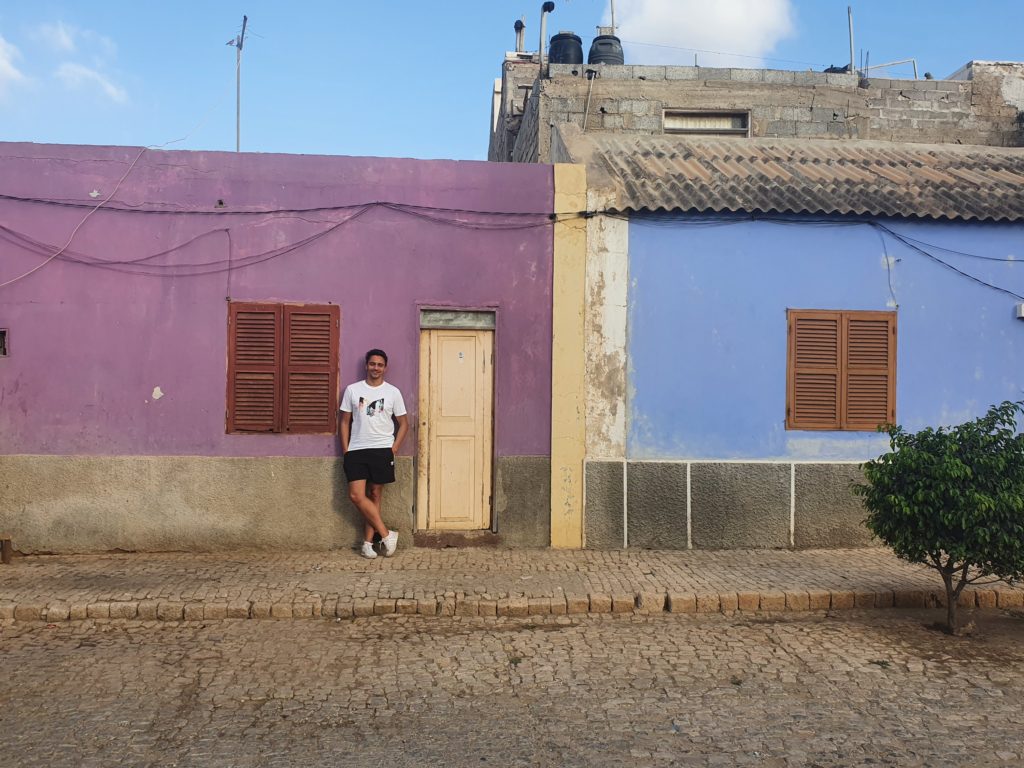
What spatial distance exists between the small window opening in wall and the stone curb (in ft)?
28.8

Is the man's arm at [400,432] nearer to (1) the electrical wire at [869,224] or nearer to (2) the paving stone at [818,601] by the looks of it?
(1) the electrical wire at [869,224]

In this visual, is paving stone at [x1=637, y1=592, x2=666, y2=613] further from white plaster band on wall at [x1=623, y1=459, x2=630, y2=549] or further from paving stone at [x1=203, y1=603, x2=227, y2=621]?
paving stone at [x1=203, y1=603, x2=227, y2=621]

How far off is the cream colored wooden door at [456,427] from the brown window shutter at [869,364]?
11.7 feet

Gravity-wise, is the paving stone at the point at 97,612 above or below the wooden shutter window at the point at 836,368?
below

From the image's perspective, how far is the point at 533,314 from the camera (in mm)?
8023

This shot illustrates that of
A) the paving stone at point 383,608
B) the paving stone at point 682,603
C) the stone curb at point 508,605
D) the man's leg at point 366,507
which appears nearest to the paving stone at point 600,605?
the stone curb at point 508,605

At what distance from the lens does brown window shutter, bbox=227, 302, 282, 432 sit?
779 cm

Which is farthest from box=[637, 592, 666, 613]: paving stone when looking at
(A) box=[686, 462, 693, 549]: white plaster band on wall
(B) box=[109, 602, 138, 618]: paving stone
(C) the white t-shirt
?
(B) box=[109, 602, 138, 618]: paving stone

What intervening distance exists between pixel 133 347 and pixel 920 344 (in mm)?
7591

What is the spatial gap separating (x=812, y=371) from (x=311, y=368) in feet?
16.0

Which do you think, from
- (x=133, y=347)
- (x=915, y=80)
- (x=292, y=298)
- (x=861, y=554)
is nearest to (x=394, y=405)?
(x=292, y=298)

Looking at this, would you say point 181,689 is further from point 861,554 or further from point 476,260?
point 861,554

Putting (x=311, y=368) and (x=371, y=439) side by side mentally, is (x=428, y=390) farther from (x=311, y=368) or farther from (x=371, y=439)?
(x=311, y=368)

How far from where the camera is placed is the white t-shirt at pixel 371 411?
24.6ft
